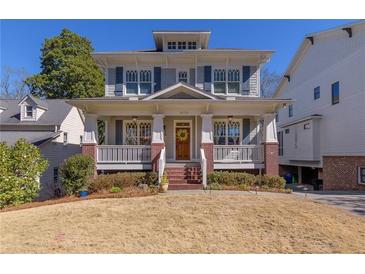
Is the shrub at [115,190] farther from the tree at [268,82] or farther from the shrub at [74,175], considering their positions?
the tree at [268,82]

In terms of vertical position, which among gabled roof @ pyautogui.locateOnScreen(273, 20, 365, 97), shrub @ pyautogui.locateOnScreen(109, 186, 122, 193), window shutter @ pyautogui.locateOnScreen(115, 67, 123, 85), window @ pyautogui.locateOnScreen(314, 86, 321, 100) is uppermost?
gabled roof @ pyautogui.locateOnScreen(273, 20, 365, 97)

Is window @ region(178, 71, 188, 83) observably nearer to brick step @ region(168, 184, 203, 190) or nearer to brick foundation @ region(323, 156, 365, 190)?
brick step @ region(168, 184, 203, 190)

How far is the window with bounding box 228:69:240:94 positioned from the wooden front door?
379cm

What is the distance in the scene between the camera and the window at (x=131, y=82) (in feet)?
50.4

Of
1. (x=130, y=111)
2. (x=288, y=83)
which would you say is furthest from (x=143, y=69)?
(x=288, y=83)

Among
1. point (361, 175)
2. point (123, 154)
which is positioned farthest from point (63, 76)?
point (361, 175)

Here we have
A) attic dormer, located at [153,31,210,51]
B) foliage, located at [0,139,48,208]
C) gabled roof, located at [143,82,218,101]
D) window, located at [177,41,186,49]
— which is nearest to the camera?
foliage, located at [0,139,48,208]

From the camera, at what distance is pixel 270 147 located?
12570 mm

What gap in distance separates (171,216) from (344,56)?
1468 cm

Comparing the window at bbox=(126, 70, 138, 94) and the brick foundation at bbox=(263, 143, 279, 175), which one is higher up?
the window at bbox=(126, 70, 138, 94)

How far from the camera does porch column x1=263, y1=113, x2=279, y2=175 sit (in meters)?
12.4

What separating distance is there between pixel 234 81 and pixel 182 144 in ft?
16.9

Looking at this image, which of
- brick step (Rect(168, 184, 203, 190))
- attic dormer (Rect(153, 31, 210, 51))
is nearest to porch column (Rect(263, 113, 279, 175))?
brick step (Rect(168, 184, 203, 190))

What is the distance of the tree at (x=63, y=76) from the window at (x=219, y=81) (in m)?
16.2
